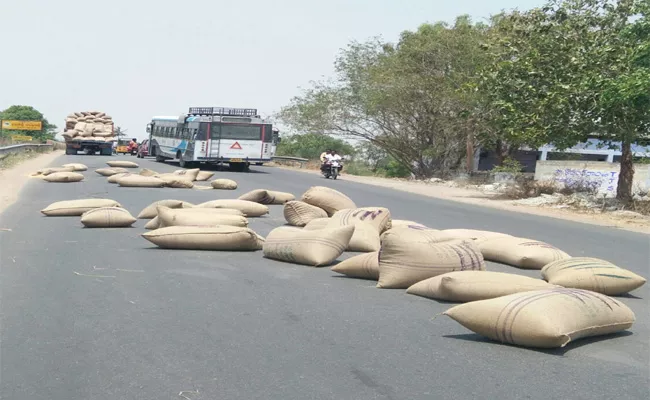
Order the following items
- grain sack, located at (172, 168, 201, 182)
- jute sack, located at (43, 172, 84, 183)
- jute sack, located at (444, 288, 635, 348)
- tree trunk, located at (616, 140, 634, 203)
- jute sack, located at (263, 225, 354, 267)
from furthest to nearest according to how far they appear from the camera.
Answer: jute sack, located at (43, 172, 84, 183)
grain sack, located at (172, 168, 201, 182)
tree trunk, located at (616, 140, 634, 203)
jute sack, located at (263, 225, 354, 267)
jute sack, located at (444, 288, 635, 348)

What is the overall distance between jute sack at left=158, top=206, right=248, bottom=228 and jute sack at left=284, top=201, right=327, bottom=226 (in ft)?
4.44

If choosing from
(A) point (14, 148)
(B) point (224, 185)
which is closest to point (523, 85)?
(B) point (224, 185)

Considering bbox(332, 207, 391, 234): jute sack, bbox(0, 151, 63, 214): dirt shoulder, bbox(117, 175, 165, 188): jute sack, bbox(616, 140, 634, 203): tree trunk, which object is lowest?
bbox(0, 151, 63, 214): dirt shoulder

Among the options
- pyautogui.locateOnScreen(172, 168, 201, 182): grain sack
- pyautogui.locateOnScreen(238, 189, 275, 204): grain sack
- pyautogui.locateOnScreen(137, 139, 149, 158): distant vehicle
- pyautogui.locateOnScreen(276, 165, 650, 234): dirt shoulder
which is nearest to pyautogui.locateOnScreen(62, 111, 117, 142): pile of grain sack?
pyautogui.locateOnScreen(137, 139, 149, 158): distant vehicle

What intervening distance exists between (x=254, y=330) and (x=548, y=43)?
1778 cm

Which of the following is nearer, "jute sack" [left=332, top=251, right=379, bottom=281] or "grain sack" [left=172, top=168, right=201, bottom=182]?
"jute sack" [left=332, top=251, right=379, bottom=281]

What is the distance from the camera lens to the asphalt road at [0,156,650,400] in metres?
4.52

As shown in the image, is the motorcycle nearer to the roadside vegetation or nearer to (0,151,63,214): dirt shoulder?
the roadside vegetation

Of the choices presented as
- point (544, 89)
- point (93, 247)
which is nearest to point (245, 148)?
point (544, 89)

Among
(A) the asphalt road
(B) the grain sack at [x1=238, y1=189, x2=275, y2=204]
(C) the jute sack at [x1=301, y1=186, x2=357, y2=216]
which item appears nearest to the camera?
(A) the asphalt road

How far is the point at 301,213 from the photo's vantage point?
1195 centimetres

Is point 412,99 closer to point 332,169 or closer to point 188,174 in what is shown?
point 332,169

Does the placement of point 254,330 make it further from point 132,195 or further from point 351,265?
point 132,195

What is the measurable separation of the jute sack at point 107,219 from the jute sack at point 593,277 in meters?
6.54
